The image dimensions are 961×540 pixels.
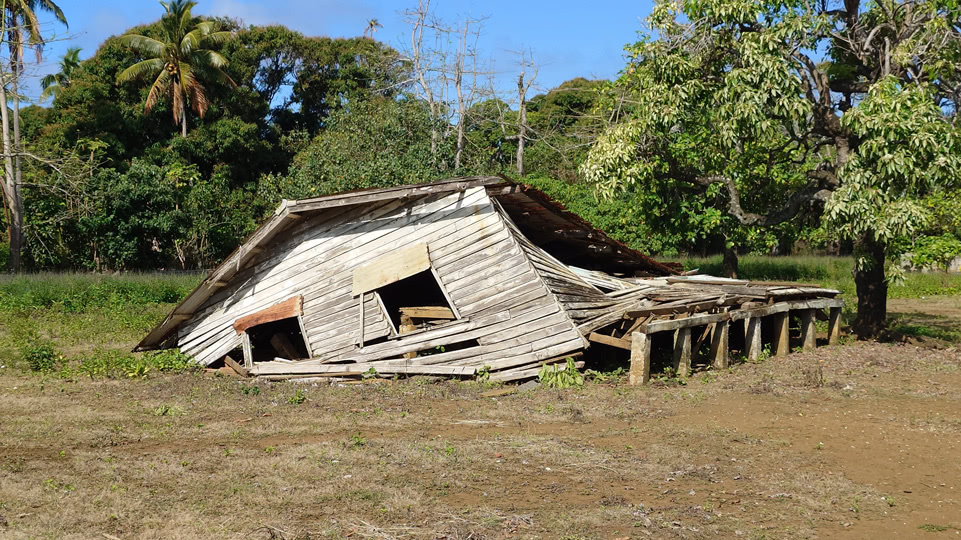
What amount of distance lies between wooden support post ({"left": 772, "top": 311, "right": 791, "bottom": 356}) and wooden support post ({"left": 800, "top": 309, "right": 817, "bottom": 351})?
0.78 metres

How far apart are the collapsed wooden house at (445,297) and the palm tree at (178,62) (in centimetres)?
2383

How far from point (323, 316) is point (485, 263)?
8.93ft

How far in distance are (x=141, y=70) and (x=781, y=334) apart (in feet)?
98.6

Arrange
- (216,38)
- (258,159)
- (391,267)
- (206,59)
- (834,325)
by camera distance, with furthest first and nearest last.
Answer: (258,159)
(216,38)
(206,59)
(834,325)
(391,267)

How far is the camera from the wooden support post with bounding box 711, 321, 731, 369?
42.9 feet

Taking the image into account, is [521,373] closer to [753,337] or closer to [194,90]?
[753,337]

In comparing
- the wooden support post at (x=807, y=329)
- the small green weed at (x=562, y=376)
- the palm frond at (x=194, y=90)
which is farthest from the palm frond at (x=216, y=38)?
the small green weed at (x=562, y=376)

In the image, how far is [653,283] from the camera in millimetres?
14312

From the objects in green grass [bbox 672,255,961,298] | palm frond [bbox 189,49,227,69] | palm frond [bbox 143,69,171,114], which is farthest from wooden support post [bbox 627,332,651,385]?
palm frond [bbox 189,49,227,69]

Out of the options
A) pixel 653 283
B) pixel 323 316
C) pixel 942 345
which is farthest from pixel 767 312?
pixel 323 316

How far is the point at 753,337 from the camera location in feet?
45.8

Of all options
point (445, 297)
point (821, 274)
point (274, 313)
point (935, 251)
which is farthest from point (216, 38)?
point (935, 251)

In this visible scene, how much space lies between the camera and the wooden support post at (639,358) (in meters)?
11.7

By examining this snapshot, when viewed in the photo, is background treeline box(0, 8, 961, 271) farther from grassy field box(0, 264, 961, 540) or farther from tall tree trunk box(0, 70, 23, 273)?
grassy field box(0, 264, 961, 540)
